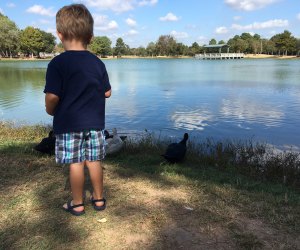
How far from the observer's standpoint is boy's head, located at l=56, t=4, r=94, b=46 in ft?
10.7

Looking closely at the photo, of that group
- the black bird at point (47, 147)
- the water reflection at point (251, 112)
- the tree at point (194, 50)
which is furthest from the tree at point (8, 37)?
the black bird at point (47, 147)

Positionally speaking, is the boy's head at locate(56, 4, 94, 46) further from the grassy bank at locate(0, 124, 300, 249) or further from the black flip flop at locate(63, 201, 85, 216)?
the grassy bank at locate(0, 124, 300, 249)

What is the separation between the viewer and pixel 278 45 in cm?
11912

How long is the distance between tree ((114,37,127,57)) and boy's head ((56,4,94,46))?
456 ft

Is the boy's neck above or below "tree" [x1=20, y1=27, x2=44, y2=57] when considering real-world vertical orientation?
below

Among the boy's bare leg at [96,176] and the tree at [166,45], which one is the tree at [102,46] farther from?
the boy's bare leg at [96,176]

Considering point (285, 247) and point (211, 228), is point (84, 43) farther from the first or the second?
point (285, 247)

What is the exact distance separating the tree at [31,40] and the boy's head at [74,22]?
10814 centimetres

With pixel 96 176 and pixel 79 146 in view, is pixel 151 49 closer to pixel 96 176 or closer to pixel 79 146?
pixel 96 176

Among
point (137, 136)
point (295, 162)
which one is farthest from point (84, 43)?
point (137, 136)

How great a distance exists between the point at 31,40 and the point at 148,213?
11072 cm

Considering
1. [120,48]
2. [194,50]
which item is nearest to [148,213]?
[194,50]

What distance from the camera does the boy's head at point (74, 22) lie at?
325cm

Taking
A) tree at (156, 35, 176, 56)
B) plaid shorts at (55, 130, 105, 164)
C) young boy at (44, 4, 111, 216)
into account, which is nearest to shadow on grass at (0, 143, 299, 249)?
young boy at (44, 4, 111, 216)
